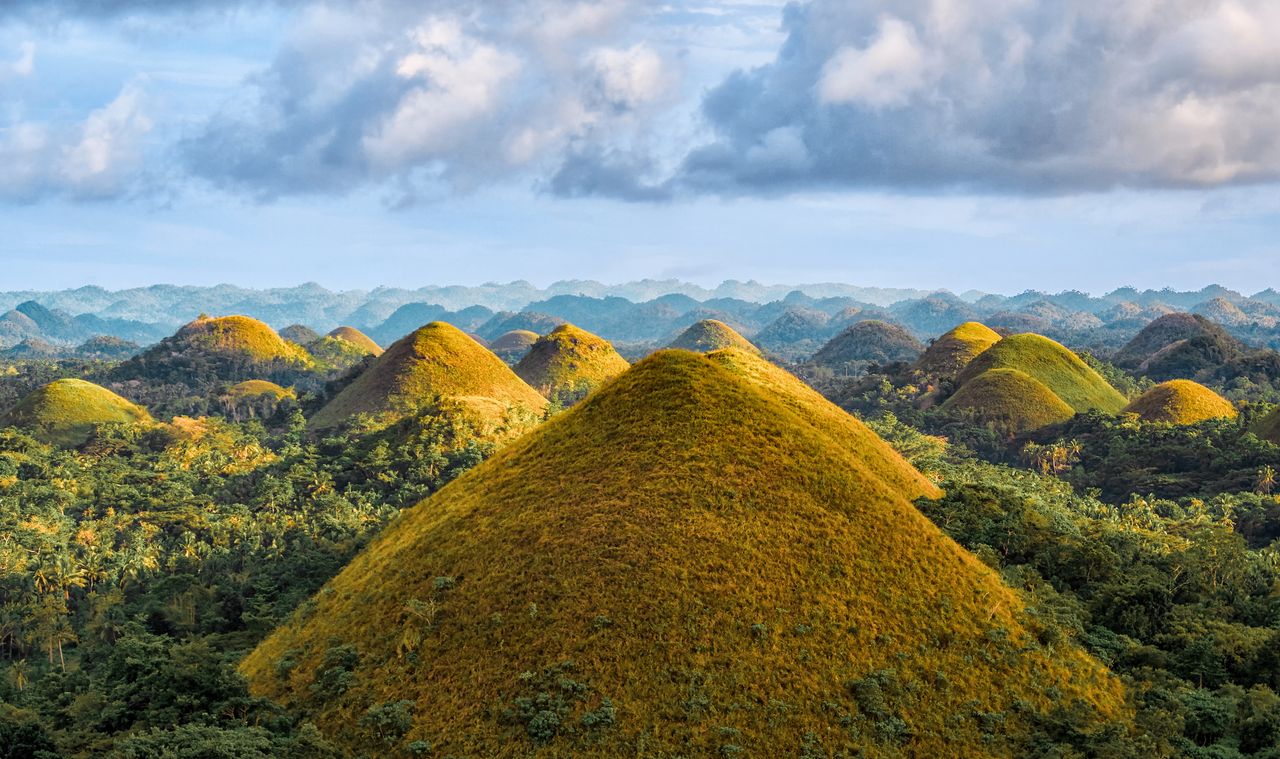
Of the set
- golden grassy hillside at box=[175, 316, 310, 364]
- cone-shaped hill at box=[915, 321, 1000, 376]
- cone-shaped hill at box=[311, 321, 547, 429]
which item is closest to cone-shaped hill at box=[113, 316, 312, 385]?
golden grassy hillside at box=[175, 316, 310, 364]

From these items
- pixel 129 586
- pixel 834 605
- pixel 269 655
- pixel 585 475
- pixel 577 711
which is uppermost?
pixel 585 475

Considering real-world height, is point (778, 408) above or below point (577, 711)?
above

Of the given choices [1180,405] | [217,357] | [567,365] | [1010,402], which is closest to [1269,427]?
[1180,405]

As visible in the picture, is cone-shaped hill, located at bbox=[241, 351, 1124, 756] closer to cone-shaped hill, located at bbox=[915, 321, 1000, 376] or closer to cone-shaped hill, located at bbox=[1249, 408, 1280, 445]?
cone-shaped hill, located at bbox=[1249, 408, 1280, 445]

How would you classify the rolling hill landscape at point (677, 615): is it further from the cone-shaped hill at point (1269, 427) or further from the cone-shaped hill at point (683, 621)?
the cone-shaped hill at point (1269, 427)

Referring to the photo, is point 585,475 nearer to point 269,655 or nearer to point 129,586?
point 269,655

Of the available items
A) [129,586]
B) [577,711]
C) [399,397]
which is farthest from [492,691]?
[399,397]
